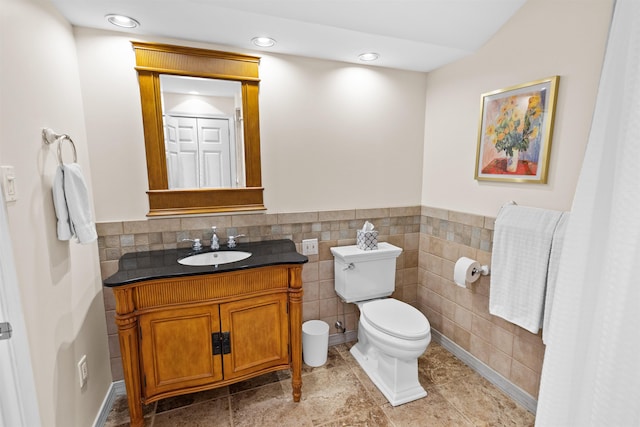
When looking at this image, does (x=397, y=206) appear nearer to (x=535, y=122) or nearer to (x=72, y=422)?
(x=535, y=122)

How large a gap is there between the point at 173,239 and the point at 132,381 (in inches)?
31.9

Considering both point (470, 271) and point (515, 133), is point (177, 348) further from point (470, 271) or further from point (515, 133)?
point (515, 133)

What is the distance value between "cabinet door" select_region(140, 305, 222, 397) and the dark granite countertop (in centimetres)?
22

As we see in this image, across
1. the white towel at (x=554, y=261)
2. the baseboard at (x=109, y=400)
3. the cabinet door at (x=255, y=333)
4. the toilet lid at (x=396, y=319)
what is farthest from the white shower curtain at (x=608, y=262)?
the baseboard at (x=109, y=400)

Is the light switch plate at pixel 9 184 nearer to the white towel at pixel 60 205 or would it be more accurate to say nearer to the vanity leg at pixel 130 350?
the white towel at pixel 60 205

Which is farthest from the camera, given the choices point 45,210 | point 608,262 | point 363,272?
point 363,272

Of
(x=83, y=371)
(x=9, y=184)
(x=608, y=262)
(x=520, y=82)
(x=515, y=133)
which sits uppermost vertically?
(x=520, y=82)

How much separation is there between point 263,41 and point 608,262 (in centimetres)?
196

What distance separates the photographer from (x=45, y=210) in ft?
4.30

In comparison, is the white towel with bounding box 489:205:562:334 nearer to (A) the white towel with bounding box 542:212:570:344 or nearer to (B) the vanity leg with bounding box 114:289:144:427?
(A) the white towel with bounding box 542:212:570:344

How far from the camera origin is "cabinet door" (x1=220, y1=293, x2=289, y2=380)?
1.69 meters

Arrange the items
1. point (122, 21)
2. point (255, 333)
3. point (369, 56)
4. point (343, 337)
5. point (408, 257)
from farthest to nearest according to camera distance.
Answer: point (408, 257)
point (343, 337)
point (369, 56)
point (255, 333)
point (122, 21)

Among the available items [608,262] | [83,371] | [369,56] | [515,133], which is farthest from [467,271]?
[83,371]

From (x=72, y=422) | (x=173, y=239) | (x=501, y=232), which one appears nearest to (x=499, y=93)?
(x=501, y=232)
